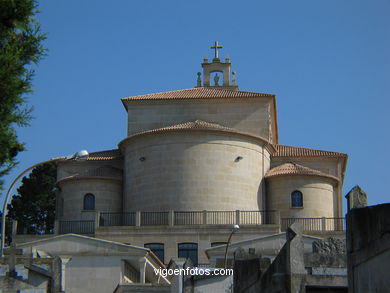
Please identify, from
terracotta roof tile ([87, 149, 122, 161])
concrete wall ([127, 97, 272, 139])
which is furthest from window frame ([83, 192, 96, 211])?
concrete wall ([127, 97, 272, 139])

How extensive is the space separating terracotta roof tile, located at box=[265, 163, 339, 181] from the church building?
8 centimetres

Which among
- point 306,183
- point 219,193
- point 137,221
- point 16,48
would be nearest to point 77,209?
point 137,221

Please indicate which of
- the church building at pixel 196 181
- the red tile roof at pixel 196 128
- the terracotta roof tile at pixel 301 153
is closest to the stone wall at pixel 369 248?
the church building at pixel 196 181

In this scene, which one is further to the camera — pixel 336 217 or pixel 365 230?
pixel 336 217

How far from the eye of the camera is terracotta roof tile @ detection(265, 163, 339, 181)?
49969mm

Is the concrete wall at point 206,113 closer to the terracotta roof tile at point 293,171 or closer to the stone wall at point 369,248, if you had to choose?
the terracotta roof tile at point 293,171

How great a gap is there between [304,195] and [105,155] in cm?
1359

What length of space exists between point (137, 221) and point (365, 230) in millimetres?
35510

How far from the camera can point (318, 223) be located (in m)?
48.1

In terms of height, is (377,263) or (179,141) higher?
(179,141)

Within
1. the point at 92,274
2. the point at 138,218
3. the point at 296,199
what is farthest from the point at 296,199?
the point at 92,274

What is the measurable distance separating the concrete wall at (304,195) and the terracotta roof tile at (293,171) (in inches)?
9.9

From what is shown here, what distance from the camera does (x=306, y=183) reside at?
5000 cm

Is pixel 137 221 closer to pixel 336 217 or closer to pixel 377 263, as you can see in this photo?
pixel 336 217
